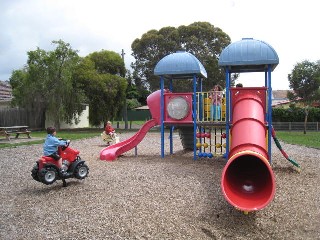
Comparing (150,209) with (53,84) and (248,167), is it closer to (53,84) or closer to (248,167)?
(248,167)

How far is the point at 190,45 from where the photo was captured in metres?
36.1

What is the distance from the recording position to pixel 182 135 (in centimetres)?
1524

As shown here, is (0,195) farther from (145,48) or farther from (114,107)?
(145,48)

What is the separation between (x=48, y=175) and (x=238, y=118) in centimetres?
438

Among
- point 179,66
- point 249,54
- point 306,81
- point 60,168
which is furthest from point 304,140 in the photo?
point 60,168

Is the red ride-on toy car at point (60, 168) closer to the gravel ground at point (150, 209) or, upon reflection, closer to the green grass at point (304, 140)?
the gravel ground at point (150, 209)

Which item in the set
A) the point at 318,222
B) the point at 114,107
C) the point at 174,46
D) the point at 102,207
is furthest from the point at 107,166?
the point at 174,46

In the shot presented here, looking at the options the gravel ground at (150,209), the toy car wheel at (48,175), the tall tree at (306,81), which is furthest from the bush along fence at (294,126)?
the toy car wheel at (48,175)

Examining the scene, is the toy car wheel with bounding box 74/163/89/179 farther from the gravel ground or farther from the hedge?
the hedge

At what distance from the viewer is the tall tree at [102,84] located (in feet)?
103

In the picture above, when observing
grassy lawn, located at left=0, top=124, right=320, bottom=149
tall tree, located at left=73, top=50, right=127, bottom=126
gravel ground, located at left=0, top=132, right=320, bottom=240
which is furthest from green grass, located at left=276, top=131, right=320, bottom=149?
tall tree, located at left=73, top=50, right=127, bottom=126

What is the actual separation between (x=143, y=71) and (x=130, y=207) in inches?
1351

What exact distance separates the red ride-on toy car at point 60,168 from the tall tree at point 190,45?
27765 millimetres

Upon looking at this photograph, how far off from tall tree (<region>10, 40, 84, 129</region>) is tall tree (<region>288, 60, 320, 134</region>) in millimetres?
19203
